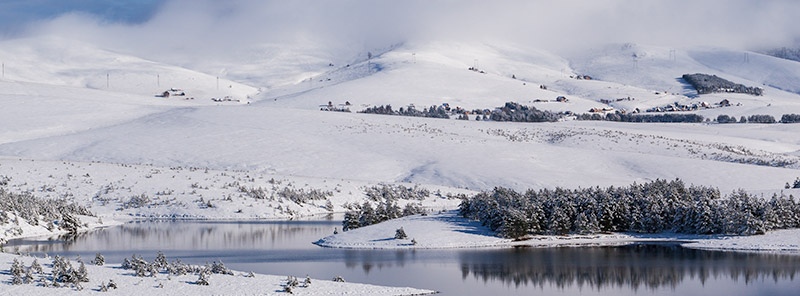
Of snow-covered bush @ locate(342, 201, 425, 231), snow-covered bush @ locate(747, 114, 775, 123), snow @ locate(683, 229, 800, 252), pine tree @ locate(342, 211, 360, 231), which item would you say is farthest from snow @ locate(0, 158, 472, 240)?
snow-covered bush @ locate(747, 114, 775, 123)

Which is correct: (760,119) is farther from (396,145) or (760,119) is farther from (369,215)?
(369,215)

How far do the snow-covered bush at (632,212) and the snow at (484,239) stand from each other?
775 mm

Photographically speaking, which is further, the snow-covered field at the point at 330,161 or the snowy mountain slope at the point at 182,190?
the snowy mountain slope at the point at 182,190

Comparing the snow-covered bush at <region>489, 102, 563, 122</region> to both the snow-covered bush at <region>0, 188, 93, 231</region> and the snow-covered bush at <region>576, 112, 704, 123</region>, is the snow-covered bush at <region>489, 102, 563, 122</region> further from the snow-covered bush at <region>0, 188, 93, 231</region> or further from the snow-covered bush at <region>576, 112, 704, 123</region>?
the snow-covered bush at <region>0, 188, 93, 231</region>

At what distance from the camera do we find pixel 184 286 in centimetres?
4525

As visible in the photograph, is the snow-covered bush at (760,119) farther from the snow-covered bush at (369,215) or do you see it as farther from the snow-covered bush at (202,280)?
the snow-covered bush at (202,280)

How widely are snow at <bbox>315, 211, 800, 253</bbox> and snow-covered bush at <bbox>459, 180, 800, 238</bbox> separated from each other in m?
0.77

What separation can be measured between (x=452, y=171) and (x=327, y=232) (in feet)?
129

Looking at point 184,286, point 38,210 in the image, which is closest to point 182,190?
point 38,210

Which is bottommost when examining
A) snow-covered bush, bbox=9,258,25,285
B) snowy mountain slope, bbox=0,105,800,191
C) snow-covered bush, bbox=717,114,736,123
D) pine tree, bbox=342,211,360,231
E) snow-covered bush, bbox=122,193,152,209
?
snow-covered bush, bbox=9,258,25,285

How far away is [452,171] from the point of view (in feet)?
375

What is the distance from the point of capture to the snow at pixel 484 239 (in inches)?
2566

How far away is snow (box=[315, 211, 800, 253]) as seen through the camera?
65.2 m

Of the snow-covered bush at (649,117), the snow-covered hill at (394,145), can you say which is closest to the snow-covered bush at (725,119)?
the snow-covered bush at (649,117)
